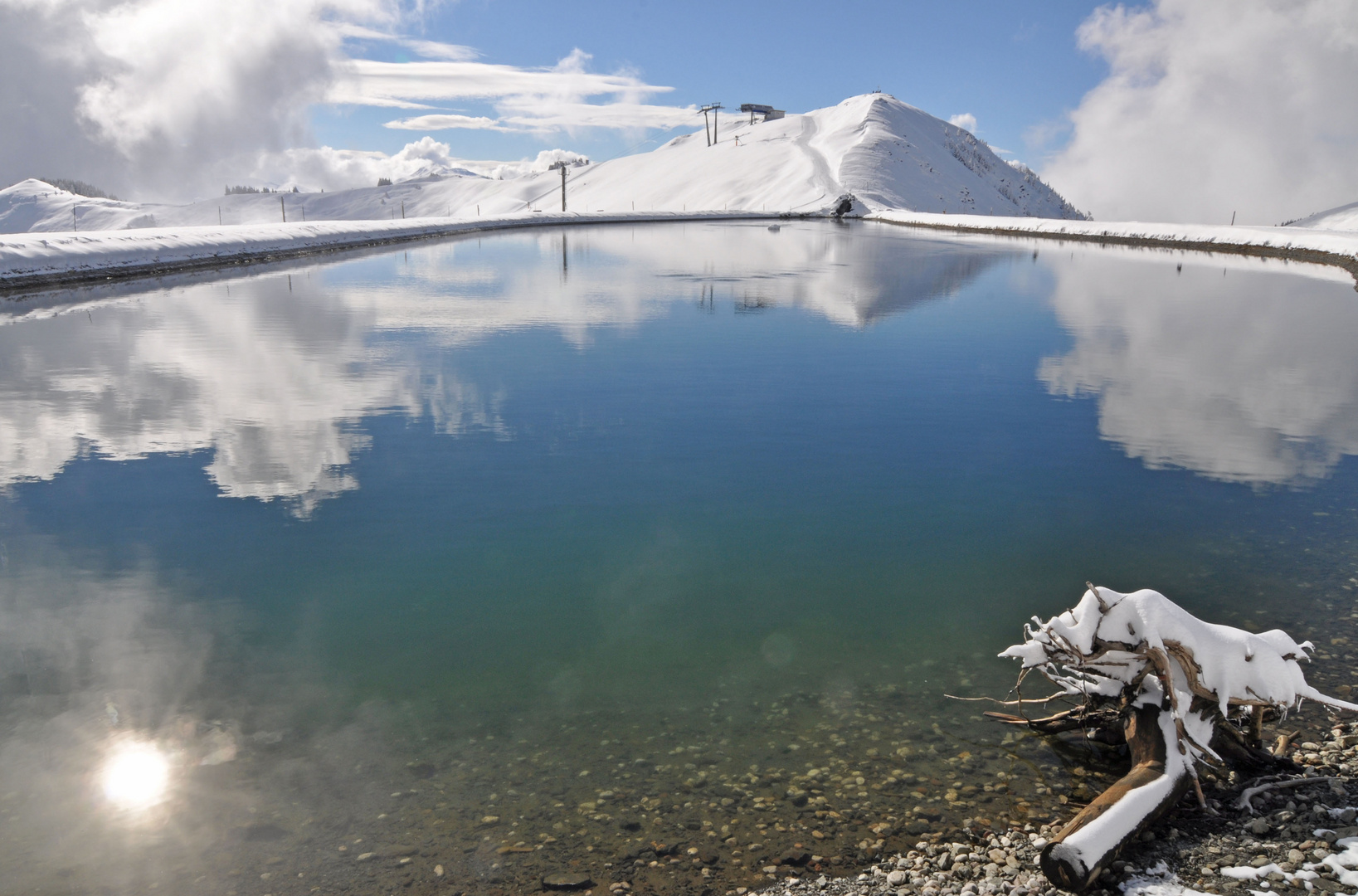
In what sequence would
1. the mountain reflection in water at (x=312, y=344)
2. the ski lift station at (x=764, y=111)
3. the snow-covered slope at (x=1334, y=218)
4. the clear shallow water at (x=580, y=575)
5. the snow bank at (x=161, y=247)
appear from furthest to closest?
the ski lift station at (x=764, y=111) → the snow-covered slope at (x=1334, y=218) → the snow bank at (x=161, y=247) → the mountain reflection in water at (x=312, y=344) → the clear shallow water at (x=580, y=575)

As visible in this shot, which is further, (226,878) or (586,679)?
(586,679)

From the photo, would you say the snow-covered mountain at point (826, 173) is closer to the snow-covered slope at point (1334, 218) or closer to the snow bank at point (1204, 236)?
the snow bank at point (1204, 236)

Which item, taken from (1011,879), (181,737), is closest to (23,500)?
(181,737)

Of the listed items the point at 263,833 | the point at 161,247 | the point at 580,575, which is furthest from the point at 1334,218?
the point at 263,833

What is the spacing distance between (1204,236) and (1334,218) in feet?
375

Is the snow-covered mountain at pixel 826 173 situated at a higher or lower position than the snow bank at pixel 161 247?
higher

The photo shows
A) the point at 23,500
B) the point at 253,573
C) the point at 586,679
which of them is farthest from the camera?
the point at 23,500

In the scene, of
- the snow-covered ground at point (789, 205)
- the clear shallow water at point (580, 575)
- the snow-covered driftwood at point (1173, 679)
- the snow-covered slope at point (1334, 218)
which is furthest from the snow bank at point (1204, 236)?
the snow-covered slope at point (1334, 218)

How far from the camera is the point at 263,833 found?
4797 mm

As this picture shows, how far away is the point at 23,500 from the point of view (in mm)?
9562

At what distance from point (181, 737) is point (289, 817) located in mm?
1217

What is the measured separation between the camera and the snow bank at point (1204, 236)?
141ft

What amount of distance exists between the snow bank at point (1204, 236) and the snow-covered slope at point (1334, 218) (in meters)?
70.2

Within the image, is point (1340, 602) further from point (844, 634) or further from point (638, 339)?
point (638, 339)
